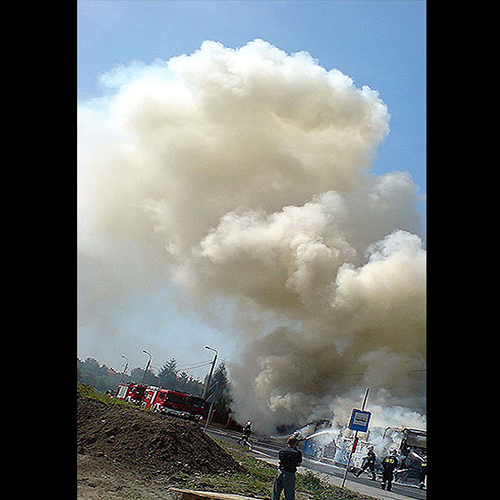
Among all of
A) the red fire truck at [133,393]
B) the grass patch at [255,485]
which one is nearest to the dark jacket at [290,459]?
the grass patch at [255,485]

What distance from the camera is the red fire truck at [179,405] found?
2341 centimetres

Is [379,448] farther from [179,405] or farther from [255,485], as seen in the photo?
[255,485]

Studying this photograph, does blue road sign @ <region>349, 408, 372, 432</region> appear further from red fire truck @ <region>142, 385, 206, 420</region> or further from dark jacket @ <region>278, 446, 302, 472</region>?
red fire truck @ <region>142, 385, 206, 420</region>

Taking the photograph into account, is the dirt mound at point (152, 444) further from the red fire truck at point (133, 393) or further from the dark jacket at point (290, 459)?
the red fire truck at point (133, 393)

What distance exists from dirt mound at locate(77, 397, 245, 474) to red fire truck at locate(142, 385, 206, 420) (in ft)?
19.8

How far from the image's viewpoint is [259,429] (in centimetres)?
4244

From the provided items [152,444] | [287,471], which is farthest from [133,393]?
[287,471]

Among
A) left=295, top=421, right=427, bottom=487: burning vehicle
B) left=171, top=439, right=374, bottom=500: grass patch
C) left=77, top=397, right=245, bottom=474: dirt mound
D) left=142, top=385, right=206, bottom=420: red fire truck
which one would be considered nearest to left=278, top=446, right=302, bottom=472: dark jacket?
left=171, top=439, right=374, bottom=500: grass patch

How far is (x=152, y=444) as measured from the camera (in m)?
14.5

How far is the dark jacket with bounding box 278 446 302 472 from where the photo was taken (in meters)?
8.59
